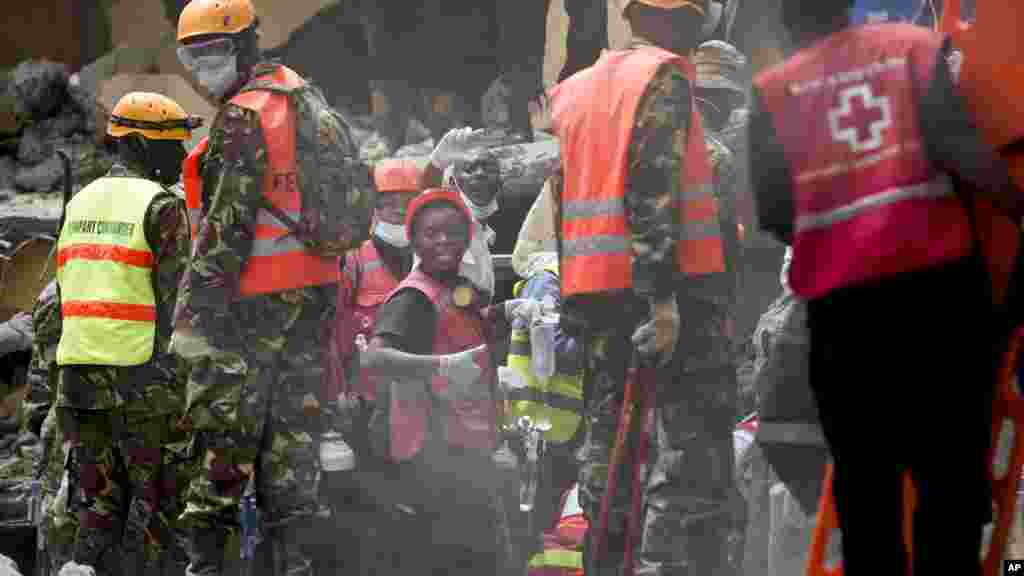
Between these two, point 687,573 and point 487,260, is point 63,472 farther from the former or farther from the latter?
point 687,573

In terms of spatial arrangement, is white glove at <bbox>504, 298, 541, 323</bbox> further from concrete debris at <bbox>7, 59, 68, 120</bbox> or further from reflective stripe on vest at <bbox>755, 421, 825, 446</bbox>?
concrete debris at <bbox>7, 59, 68, 120</bbox>

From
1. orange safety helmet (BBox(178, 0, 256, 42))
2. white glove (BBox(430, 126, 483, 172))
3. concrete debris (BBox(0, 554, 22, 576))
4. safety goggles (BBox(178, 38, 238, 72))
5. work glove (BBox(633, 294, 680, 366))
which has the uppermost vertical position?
orange safety helmet (BBox(178, 0, 256, 42))

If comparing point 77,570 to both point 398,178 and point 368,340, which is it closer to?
point 368,340

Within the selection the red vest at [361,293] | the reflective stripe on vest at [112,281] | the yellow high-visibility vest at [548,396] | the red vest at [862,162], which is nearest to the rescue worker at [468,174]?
the red vest at [361,293]

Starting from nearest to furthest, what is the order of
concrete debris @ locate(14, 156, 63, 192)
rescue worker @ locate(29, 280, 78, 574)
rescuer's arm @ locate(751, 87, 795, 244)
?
rescuer's arm @ locate(751, 87, 795, 244) < rescue worker @ locate(29, 280, 78, 574) < concrete debris @ locate(14, 156, 63, 192)

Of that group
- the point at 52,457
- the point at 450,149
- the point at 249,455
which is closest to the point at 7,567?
the point at 52,457

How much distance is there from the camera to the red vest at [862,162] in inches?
178

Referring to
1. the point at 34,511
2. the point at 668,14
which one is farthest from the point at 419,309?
the point at 34,511

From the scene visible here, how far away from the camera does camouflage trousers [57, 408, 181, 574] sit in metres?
7.91

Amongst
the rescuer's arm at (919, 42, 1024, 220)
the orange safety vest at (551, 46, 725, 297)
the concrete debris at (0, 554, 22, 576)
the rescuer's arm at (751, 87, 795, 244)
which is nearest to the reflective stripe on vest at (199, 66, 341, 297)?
the orange safety vest at (551, 46, 725, 297)

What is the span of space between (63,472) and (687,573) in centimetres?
305

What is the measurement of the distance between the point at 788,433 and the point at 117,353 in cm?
319

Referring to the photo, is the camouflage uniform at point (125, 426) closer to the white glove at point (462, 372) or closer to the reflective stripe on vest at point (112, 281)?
the reflective stripe on vest at point (112, 281)

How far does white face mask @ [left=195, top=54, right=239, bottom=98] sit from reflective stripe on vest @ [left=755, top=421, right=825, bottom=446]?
2.45m
